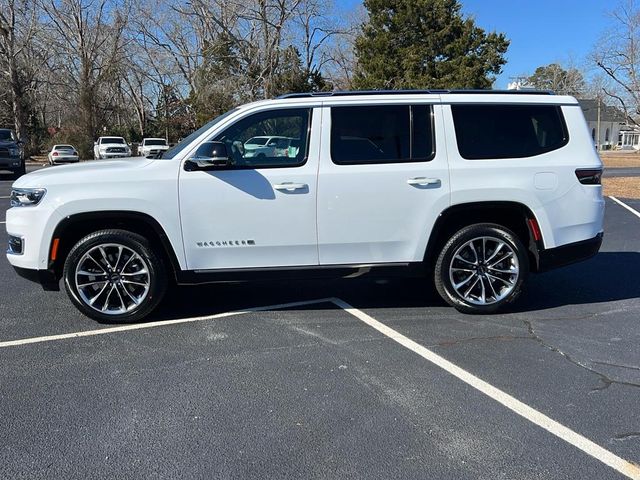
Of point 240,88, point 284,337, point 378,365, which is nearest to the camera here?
point 378,365

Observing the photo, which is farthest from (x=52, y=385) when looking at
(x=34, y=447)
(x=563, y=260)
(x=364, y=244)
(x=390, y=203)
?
(x=563, y=260)

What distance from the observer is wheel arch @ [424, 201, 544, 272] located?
193 inches

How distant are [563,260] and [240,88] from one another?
117ft

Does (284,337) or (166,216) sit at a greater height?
(166,216)

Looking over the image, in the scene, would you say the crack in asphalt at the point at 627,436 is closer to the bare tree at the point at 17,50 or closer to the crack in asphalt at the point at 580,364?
the crack in asphalt at the point at 580,364

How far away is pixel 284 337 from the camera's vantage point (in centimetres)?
459

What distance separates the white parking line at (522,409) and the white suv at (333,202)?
76 centimetres

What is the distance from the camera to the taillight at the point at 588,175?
4952mm

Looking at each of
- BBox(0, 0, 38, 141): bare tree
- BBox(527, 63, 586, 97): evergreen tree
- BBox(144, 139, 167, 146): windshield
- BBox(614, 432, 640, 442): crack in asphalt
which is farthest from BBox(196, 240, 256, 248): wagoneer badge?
BBox(527, 63, 586, 97): evergreen tree

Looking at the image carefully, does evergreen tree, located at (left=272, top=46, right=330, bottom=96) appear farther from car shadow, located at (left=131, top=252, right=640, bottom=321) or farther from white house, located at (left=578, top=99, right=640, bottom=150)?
white house, located at (left=578, top=99, right=640, bottom=150)

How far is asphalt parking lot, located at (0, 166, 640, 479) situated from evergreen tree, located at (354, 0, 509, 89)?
29513 mm

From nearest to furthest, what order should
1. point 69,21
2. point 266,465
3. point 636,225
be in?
1. point 266,465
2. point 636,225
3. point 69,21

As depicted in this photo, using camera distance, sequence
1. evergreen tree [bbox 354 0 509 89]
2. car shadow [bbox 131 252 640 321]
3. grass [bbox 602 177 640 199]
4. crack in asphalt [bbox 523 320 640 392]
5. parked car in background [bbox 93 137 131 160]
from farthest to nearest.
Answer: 1. parked car in background [bbox 93 137 131 160]
2. evergreen tree [bbox 354 0 509 89]
3. grass [bbox 602 177 640 199]
4. car shadow [bbox 131 252 640 321]
5. crack in asphalt [bbox 523 320 640 392]

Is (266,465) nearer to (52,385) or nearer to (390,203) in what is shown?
(52,385)
